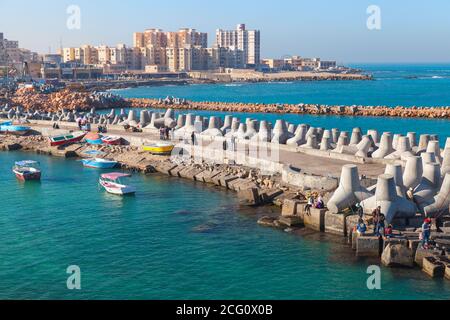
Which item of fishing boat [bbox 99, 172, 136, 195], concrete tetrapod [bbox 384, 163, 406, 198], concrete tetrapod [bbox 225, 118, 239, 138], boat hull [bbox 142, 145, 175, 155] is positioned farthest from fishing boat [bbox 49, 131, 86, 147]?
concrete tetrapod [bbox 384, 163, 406, 198]

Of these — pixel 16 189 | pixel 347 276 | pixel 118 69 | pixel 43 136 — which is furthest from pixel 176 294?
pixel 118 69

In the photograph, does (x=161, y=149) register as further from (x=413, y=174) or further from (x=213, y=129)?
(x=413, y=174)

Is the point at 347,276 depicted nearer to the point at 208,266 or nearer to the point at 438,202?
the point at 208,266

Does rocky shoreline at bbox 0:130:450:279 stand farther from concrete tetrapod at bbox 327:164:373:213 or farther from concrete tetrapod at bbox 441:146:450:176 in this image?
concrete tetrapod at bbox 441:146:450:176

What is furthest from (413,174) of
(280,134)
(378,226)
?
(280,134)

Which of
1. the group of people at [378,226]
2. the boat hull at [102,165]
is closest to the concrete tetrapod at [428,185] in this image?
the group of people at [378,226]

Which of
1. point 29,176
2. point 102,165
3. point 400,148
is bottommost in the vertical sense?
point 29,176
